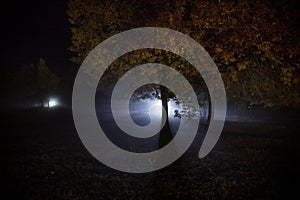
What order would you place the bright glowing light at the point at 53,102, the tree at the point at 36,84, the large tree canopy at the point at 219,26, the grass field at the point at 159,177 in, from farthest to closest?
1. the bright glowing light at the point at 53,102
2. the tree at the point at 36,84
3. the large tree canopy at the point at 219,26
4. the grass field at the point at 159,177

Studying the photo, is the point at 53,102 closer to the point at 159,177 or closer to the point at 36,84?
the point at 36,84

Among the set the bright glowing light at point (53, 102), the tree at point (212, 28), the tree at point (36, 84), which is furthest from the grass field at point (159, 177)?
the bright glowing light at point (53, 102)

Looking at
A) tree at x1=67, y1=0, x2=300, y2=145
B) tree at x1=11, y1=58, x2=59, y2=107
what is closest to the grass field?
tree at x1=67, y1=0, x2=300, y2=145

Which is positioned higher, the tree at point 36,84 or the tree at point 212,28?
the tree at point 36,84

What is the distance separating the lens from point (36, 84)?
76375 millimetres

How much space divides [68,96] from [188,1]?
86.6m

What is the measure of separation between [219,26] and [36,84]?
2910 inches

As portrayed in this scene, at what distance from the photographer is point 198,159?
14578 millimetres

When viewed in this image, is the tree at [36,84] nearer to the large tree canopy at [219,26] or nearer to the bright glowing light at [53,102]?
the bright glowing light at [53,102]

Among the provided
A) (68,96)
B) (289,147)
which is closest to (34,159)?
(289,147)

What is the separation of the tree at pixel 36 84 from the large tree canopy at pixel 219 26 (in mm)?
65694

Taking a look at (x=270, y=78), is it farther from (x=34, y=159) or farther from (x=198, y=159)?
(x=34, y=159)

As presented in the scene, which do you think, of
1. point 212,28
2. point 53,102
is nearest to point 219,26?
point 212,28

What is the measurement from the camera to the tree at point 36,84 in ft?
244
